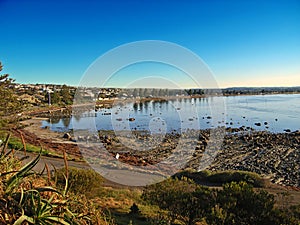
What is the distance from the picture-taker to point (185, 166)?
68.4 ft

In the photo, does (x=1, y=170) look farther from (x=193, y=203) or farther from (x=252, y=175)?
(x=252, y=175)

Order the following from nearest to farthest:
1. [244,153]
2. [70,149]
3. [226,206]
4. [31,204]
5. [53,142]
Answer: [31,204], [226,206], [70,149], [244,153], [53,142]

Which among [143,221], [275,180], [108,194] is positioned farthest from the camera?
[275,180]

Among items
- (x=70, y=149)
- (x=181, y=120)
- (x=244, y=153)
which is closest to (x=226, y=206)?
(x=244, y=153)

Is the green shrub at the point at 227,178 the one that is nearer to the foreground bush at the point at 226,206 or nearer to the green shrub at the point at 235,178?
the green shrub at the point at 235,178

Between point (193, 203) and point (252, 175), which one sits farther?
point (252, 175)

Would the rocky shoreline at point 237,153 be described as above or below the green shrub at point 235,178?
below

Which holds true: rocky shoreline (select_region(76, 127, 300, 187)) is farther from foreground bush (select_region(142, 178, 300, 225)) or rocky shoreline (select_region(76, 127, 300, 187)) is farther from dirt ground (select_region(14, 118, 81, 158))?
foreground bush (select_region(142, 178, 300, 225))

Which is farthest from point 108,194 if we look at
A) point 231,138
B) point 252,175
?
point 231,138

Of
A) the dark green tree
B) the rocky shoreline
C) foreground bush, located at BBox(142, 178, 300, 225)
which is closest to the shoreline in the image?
the rocky shoreline

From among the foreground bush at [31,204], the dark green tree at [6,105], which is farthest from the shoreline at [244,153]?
the foreground bush at [31,204]

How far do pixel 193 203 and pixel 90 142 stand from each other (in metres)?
25.2

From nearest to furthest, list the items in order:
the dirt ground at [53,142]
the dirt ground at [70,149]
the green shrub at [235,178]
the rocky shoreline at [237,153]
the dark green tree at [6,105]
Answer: the dirt ground at [70,149]
the green shrub at [235,178]
the dark green tree at [6,105]
the rocky shoreline at [237,153]
the dirt ground at [53,142]

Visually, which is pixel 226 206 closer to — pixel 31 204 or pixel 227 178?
pixel 31 204
